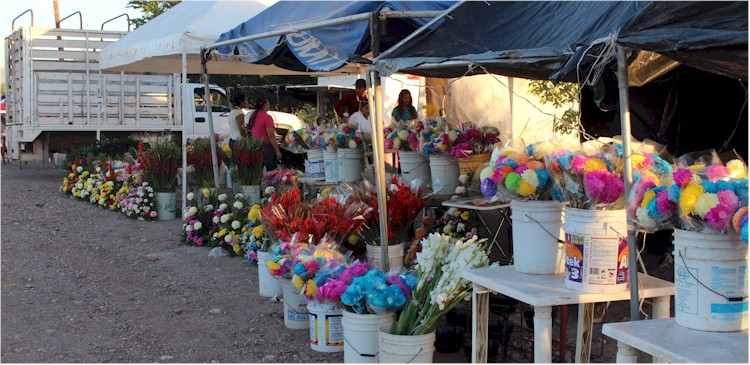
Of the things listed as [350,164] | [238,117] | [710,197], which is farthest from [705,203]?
[238,117]

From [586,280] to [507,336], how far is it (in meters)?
1.20

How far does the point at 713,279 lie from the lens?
8.96ft

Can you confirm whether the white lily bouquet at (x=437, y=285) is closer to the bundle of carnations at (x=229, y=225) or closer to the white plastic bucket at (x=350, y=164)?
the white plastic bucket at (x=350, y=164)

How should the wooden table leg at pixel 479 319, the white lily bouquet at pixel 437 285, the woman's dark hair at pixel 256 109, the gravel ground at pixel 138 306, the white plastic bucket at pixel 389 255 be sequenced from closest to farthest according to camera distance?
1. the wooden table leg at pixel 479 319
2. the white lily bouquet at pixel 437 285
3. the gravel ground at pixel 138 306
4. the white plastic bucket at pixel 389 255
5. the woman's dark hair at pixel 256 109

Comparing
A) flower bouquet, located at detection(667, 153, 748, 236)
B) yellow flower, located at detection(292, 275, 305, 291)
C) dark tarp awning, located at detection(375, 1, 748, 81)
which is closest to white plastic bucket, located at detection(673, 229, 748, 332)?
flower bouquet, located at detection(667, 153, 748, 236)

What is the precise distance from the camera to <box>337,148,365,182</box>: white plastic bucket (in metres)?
7.00

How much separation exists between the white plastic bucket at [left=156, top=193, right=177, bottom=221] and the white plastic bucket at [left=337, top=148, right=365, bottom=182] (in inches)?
141

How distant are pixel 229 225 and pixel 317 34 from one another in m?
2.25

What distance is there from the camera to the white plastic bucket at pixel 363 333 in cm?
425

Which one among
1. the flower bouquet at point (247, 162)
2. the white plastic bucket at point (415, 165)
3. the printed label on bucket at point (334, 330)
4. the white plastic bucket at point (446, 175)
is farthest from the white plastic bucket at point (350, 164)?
the printed label on bucket at point (334, 330)

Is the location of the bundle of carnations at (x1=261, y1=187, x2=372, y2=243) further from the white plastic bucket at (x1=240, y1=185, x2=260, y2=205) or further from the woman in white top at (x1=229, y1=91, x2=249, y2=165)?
the woman in white top at (x1=229, y1=91, x2=249, y2=165)

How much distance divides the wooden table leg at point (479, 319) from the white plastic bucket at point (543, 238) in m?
0.23

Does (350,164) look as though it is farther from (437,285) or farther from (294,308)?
(437,285)

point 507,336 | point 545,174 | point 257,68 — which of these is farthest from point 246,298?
point 257,68
